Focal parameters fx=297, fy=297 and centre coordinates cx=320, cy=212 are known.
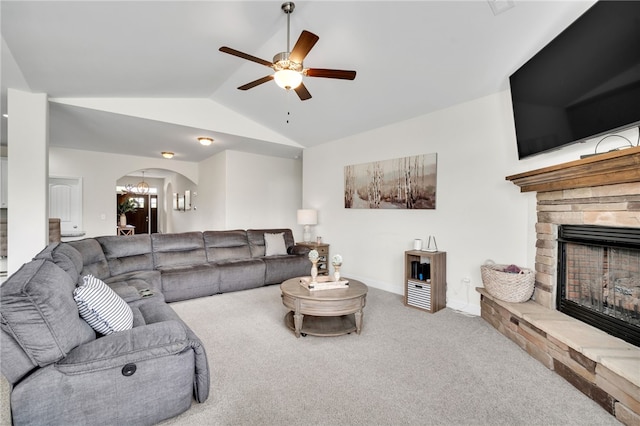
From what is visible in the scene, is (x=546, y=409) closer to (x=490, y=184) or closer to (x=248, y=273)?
(x=490, y=184)

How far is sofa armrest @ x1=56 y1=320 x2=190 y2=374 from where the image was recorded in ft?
4.85

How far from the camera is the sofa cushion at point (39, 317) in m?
1.36

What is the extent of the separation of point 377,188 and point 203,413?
3.67m

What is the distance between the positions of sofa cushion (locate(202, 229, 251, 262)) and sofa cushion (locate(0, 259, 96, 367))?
302 centimetres

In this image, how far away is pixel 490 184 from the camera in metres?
3.39

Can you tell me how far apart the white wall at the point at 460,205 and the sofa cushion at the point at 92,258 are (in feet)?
11.5

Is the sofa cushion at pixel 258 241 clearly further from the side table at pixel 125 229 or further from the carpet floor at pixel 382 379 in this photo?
the side table at pixel 125 229

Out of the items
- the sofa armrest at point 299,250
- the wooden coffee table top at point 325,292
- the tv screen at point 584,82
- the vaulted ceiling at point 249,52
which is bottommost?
the wooden coffee table top at point 325,292

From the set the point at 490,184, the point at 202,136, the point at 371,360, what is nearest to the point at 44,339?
the point at 371,360

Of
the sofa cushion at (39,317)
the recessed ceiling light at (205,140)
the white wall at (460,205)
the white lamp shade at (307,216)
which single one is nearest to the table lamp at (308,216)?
the white lamp shade at (307,216)

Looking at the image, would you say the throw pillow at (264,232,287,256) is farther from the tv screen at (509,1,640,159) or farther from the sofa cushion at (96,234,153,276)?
the tv screen at (509,1,640,159)

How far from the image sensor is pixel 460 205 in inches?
145

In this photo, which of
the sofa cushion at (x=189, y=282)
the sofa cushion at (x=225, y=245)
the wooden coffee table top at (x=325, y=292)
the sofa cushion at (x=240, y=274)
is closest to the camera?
the wooden coffee table top at (x=325, y=292)

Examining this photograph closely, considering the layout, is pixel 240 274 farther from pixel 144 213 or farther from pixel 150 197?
pixel 144 213
